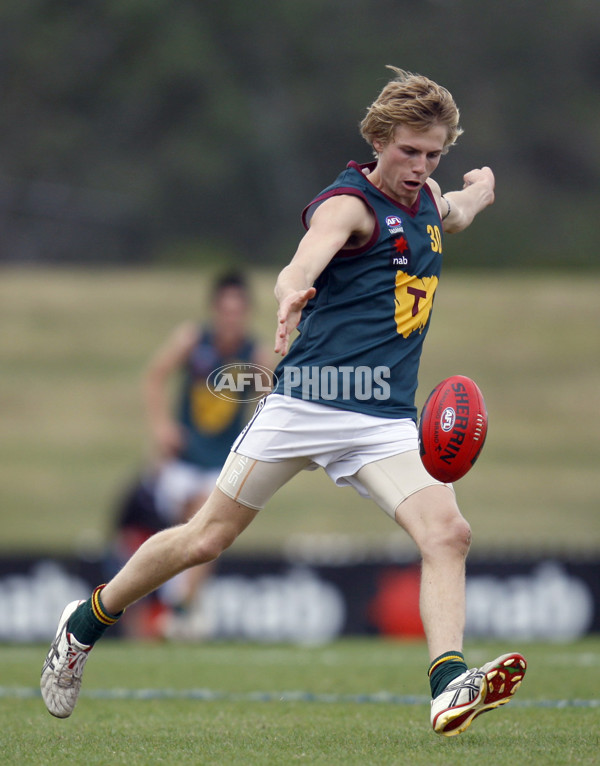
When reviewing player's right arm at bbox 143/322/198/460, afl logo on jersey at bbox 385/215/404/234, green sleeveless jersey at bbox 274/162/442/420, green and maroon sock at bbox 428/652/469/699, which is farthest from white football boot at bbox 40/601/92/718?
player's right arm at bbox 143/322/198/460

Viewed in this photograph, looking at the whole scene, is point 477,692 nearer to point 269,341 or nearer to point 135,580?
point 135,580

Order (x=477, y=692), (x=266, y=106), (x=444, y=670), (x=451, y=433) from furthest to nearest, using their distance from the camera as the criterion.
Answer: (x=266, y=106)
(x=451, y=433)
(x=444, y=670)
(x=477, y=692)

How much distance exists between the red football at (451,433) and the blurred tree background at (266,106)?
22.0 meters

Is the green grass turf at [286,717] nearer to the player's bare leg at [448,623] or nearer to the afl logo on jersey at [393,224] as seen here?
the player's bare leg at [448,623]

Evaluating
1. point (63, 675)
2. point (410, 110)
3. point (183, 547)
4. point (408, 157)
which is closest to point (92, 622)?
point (63, 675)

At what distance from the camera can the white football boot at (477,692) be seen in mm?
4219

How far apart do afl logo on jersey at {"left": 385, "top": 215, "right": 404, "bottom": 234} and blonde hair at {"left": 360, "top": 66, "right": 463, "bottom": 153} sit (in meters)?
0.28

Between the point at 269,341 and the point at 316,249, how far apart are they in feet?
53.3

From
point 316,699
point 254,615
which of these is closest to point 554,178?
point 254,615

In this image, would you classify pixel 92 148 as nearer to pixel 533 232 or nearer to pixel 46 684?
pixel 533 232

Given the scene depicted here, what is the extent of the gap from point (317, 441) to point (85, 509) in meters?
14.0

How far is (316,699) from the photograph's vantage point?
597 cm

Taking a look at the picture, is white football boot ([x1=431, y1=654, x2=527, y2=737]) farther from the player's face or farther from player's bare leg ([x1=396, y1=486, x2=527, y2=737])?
the player's face

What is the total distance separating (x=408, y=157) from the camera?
4.83 metres
